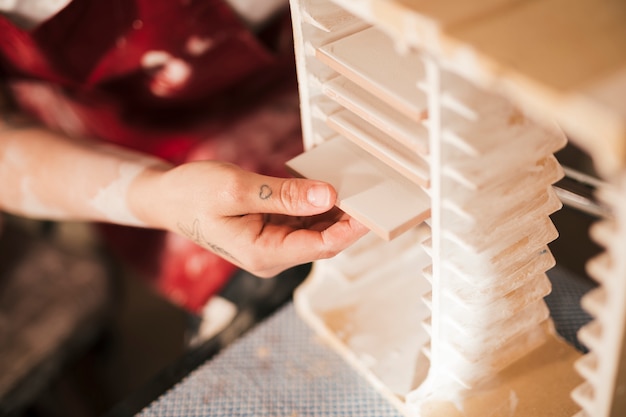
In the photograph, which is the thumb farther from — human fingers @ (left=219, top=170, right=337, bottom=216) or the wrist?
the wrist

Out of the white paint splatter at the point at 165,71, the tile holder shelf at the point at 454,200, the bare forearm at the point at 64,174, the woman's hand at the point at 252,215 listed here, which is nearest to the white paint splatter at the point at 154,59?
the white paint splatter at the point at 165,71

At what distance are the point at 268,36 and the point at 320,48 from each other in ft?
1.71

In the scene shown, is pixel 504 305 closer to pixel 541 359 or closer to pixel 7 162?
pixel 541 359

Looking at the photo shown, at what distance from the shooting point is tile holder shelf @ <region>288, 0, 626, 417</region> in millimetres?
455

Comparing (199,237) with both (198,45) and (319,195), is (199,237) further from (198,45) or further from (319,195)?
(198,45)

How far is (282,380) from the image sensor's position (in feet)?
2.72

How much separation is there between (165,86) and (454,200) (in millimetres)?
686

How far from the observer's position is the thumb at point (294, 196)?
649 millimetres

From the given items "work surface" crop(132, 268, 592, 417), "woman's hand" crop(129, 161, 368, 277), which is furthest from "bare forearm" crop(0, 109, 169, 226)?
"work surface" crop(132, 268, 592, 417)

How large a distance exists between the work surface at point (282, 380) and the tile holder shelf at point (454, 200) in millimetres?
29

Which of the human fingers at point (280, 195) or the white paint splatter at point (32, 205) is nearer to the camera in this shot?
the human fingers at point (280, 195)

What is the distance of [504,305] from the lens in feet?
2.19

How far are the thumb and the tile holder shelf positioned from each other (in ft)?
0.08

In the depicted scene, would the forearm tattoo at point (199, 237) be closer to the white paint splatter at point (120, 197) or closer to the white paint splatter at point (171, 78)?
the white paint splatter at point (120, 197)
